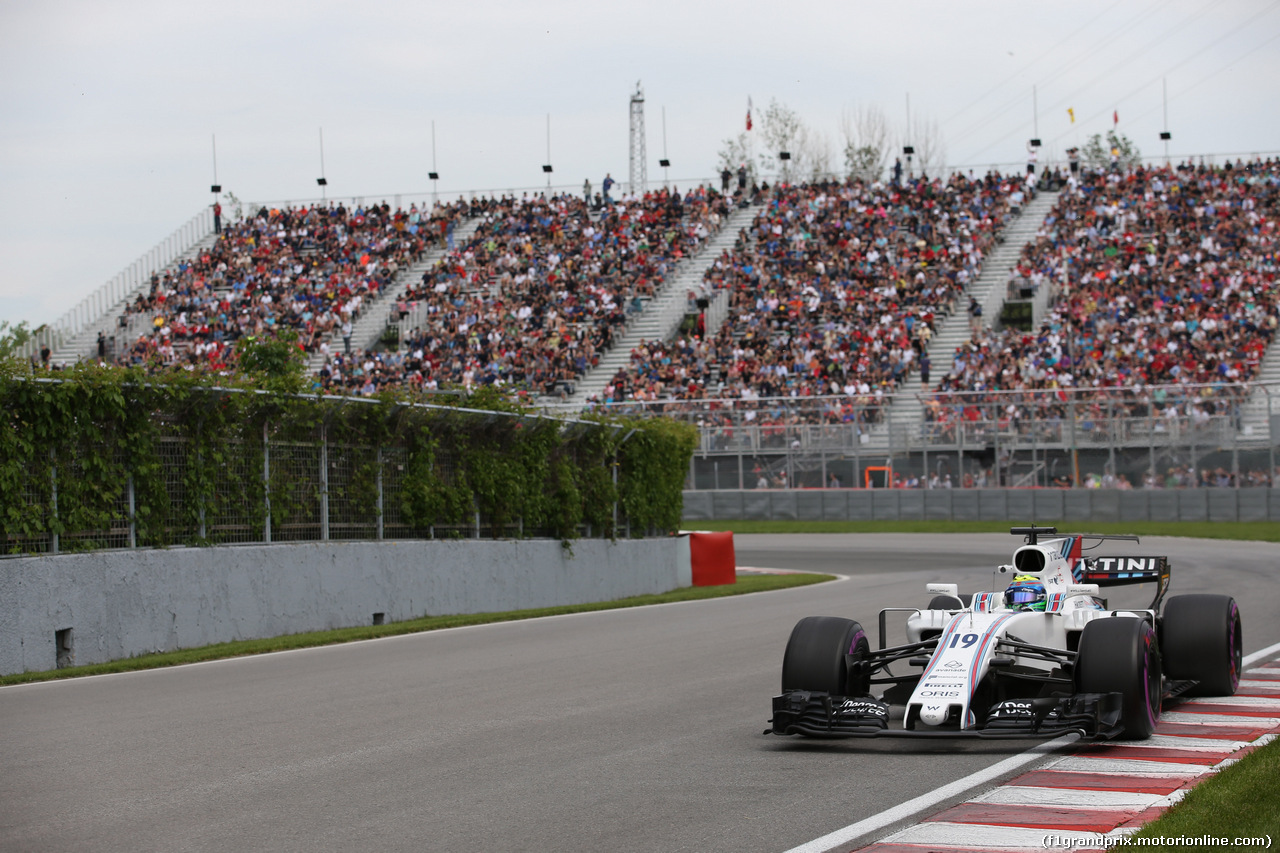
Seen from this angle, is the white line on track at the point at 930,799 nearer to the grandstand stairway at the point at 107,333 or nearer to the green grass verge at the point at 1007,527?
the green grass verge at the point at 1007,527

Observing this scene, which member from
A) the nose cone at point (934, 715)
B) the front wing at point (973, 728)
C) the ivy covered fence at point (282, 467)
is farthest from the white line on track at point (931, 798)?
the ivy covered fence at point (282, 467)

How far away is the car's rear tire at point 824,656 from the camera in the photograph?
8.59m

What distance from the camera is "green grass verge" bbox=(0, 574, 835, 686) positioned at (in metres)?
12.8

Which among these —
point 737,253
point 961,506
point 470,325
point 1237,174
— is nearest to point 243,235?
point 470,325

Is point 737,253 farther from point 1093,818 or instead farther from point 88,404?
point 1093,818

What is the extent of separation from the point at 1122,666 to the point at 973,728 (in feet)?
3.02

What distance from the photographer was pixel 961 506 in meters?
35.2

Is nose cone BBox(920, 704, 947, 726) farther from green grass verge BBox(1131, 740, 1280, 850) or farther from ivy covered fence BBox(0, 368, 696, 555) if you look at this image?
ivy covered fence BBox(0, 368, 696, 555)

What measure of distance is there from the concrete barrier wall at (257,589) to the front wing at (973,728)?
→ 7.78m

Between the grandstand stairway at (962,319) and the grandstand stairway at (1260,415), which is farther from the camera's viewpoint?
the grandstand stairway at (962,319)

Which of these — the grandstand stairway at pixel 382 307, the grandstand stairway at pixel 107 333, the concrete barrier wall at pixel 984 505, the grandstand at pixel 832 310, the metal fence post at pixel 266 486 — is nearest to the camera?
the metal fence post at pixel 266 486

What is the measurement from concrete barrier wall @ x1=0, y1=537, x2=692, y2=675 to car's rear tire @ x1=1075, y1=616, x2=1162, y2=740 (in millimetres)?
9395

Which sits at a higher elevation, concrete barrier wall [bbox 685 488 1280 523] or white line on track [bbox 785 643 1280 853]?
concrete barrier wall [bbox 685 488 1280 523]

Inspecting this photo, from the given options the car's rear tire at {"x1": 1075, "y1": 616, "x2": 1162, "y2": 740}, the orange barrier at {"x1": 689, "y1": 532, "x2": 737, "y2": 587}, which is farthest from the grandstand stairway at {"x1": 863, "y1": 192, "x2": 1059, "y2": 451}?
the car's rear tire at {"x1": 1075, "y1": 616, "x2": 1162, "y2": 740}
